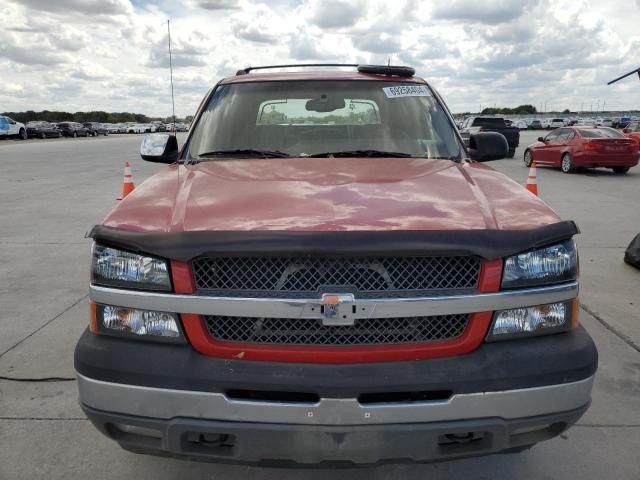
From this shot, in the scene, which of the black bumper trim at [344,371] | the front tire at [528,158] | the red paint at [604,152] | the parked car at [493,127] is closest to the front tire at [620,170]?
the red paint at [604,152]

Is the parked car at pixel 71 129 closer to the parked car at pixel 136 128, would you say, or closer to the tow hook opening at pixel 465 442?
the parked car at pixel 136 128

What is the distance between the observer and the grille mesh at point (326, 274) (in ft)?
6.59

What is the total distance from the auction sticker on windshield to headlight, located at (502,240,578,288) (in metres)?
1.85

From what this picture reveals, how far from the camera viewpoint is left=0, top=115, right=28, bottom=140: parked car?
40656 mm

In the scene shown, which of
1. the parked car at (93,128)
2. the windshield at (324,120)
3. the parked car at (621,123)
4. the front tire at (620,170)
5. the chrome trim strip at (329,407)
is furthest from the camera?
the parked car at (93,128)

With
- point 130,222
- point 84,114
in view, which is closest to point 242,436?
point 130,222

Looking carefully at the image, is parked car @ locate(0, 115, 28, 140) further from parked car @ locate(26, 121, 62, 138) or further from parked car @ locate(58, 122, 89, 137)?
parked car @ locate(58, 122, 89, 137)

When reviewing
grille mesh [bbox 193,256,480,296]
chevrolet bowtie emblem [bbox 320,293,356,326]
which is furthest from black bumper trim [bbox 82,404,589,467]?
grille mesh [bbox 193,256,480,296]

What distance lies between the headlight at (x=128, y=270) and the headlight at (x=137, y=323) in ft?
0.31

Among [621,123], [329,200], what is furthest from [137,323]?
[621,123]

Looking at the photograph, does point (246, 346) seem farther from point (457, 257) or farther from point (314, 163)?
point (314, 163)

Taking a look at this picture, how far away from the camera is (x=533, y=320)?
2.12 m

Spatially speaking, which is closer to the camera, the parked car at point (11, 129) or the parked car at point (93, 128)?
the parked car at point (11, 129)

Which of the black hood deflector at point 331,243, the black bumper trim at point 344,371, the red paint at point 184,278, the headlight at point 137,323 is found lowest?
the black bumper trim at point 344,371
